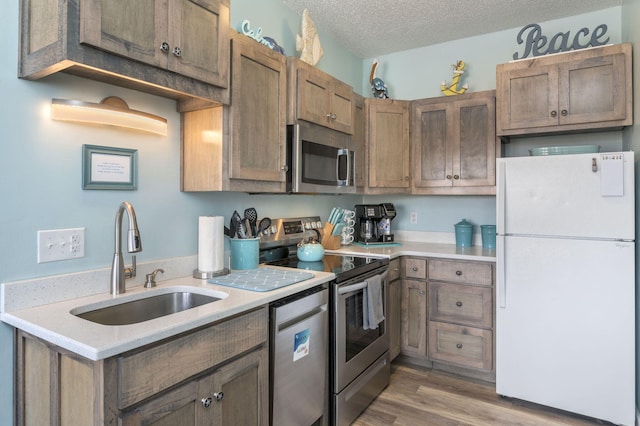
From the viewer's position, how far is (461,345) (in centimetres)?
272

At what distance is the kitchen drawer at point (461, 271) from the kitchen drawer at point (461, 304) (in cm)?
4

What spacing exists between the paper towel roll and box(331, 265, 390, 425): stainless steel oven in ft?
2.09

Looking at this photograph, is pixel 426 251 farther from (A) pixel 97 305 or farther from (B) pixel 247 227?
(A) pixel 97 305

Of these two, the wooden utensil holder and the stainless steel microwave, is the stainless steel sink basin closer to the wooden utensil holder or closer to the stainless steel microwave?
the stainless steel microwave

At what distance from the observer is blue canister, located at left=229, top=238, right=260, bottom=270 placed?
2.12 meters

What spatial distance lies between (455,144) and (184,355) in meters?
2.55

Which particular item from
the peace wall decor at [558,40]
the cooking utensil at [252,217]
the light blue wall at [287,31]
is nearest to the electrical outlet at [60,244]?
the cooking utensil at [252,217]

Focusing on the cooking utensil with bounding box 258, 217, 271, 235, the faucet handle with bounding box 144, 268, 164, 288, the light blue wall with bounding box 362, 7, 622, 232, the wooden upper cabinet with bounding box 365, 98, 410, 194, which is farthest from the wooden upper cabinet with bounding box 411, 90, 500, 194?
the faucet handle with bounding box 144, 268, 164, 288

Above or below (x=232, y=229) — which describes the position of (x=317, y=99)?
above

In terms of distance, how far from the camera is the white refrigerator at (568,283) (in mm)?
2121

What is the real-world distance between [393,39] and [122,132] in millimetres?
2460

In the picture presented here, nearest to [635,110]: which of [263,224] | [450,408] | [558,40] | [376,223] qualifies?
[558,40]

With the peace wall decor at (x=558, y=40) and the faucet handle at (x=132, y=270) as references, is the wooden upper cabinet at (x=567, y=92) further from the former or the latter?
the faucet handle at (x=132, y=270)

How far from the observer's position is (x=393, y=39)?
10.7ft
